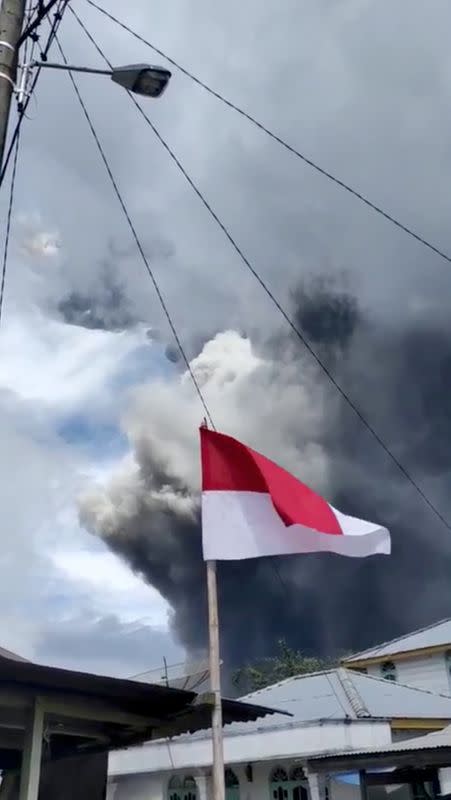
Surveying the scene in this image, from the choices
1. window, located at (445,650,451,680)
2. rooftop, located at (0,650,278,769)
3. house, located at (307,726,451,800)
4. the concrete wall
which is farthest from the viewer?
window, located at (445,650,451,680)

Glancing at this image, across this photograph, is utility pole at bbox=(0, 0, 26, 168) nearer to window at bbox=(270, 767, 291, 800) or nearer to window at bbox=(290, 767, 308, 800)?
window at bbox=(290, 767, 308, 800)

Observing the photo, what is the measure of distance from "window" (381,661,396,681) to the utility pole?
28809 millimetres

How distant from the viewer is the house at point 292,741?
19.3m

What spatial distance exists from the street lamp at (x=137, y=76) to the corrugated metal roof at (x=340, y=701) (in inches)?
664

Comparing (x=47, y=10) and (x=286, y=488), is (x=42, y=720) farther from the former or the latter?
(x=47, y=10)

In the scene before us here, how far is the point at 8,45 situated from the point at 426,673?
2820 centimetres

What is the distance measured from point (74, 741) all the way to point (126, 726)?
1.83 m

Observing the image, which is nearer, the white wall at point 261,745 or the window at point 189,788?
the white wall at point 261,745

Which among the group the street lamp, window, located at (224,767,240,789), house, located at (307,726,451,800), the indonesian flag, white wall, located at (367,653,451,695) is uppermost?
the street lamp

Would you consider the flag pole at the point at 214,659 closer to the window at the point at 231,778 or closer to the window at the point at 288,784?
the window at the point at 288,784

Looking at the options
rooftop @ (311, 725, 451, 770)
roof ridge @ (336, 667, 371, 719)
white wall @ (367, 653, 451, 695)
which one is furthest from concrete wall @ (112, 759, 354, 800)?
white wall @ (367, 653, 451, 695)

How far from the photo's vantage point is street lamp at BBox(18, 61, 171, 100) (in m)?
6.62

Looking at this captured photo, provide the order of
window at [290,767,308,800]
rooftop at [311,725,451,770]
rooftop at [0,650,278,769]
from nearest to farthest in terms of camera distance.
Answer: rooftop at [0,650,278,769] → rooftop at [311,725,451,770] → window at [290,767,308,800]

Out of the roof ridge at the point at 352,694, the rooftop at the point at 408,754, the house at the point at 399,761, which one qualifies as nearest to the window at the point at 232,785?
the roof ridge at the point at 352,694
